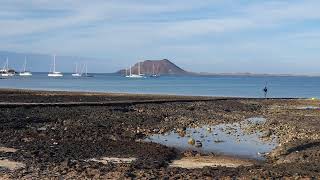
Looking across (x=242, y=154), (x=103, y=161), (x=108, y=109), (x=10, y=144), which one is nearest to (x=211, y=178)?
(x=103, y=161)

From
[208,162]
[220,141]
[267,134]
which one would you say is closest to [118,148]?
[208,162]

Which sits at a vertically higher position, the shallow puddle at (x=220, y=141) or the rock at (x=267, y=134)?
the rock at (x=267, y=134)

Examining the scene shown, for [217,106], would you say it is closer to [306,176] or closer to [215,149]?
[215,149]

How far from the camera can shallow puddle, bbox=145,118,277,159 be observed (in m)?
21.9

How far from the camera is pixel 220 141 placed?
82.4 ft

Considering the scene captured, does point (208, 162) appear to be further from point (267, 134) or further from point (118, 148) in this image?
point (267, 134)

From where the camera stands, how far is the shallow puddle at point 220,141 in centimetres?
2194

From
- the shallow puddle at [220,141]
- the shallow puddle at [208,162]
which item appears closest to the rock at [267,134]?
the shallow puddle at [220,141]

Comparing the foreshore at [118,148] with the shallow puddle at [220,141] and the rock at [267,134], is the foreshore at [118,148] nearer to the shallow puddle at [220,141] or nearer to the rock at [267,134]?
the rock at [267,134]

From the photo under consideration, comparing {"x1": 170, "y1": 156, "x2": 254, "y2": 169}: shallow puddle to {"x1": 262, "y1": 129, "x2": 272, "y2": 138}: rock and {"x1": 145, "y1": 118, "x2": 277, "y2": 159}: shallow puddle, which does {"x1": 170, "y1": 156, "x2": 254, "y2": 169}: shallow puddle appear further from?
{"x1": 262, "y1": 129, "x2": 272, "y2": 138}: rock

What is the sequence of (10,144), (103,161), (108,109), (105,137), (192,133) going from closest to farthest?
1. (103,161)
2. (10,144)
3. (105,137)
4. (192,133)
5. (108,109)

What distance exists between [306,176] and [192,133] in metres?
14.3

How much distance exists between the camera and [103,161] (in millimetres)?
17422

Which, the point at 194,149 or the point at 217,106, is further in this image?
the point at 217,106
